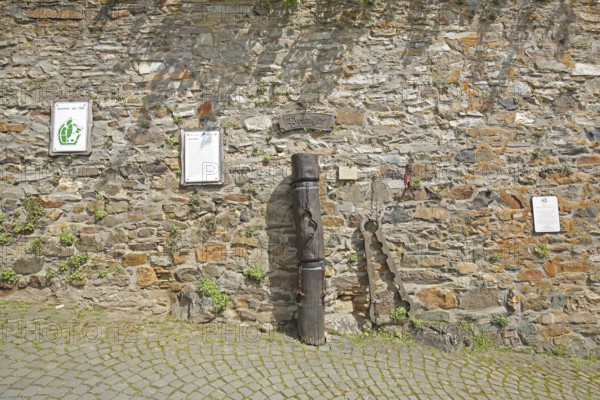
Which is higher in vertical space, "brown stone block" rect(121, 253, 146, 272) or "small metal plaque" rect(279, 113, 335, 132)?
"small metal plaque" rect(279, 113, 335, 132)

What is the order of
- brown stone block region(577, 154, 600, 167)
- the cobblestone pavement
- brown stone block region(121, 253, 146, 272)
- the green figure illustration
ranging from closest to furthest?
the cobblestone pavement < brown stone block region(121, 253, 146, 272) < the green figure illustration < brown stone block region(577, 154, 600, 167)

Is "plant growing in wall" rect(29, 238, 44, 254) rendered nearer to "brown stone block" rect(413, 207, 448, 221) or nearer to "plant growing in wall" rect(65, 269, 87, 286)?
"plant growing in wall" rect(65, 269, 87, 286)

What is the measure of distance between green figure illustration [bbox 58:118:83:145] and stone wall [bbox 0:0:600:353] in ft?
0.63

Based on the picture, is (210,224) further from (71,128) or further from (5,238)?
(5,238)

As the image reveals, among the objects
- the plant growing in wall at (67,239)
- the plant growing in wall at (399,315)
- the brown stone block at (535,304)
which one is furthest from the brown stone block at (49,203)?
the brown stone block at (535,304)

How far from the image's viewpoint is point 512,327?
427 cm

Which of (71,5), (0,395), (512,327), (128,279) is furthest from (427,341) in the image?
(71,5)

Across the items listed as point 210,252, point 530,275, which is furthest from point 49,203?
point 530,275

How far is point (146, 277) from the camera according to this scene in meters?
4.16

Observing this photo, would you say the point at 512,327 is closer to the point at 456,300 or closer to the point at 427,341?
the point at 456,300

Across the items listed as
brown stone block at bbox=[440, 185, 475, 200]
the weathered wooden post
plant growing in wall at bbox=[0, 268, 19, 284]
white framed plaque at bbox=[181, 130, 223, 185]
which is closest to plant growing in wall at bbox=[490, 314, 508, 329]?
brown stone block at bbox=[440, 185, 475, 200]

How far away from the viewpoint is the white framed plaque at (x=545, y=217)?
14.4 ft

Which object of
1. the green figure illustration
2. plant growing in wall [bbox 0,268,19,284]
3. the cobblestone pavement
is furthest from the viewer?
the green figure illustration

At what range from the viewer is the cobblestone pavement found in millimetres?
2852
